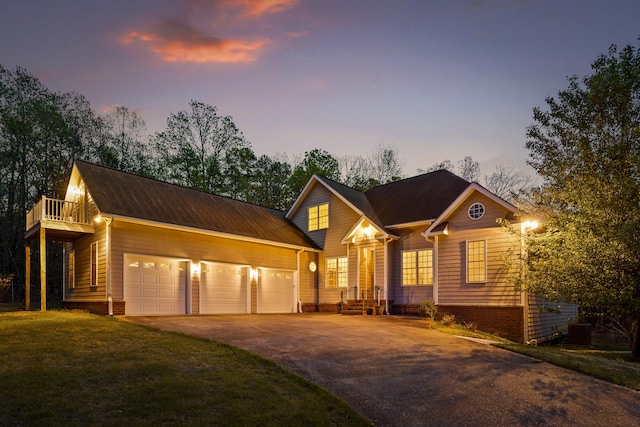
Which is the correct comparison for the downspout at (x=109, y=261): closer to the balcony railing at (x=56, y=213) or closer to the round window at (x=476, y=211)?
the balcony railing at (x=56, y=213)

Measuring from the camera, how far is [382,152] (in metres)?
42.0

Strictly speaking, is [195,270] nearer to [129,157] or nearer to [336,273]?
[336,273]

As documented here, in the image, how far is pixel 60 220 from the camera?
54.0ft

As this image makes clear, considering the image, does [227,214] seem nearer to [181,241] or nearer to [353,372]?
[181,241]

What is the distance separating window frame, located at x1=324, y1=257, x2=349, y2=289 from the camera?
21609 millimetres

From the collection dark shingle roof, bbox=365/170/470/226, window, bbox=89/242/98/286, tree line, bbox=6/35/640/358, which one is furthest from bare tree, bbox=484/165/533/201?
window, bbox=89/242/98/286

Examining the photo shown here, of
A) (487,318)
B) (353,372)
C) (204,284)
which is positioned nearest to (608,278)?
(487,318)

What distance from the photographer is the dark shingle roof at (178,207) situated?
16.3m

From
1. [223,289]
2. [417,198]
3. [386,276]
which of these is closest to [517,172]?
[417,198]

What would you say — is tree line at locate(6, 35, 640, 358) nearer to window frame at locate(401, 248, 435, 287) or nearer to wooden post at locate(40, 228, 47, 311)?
window frame at locate(401, 248, 435, 287)

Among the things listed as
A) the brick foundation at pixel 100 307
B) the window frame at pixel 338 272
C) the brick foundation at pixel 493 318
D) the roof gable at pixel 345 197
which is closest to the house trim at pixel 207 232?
the window frame at pixel 338 272

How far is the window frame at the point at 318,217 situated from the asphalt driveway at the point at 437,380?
1080 centimetres

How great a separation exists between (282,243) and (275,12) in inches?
398

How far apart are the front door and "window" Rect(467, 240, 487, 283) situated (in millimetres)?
5014
